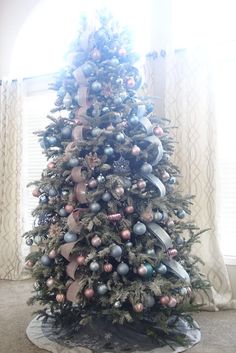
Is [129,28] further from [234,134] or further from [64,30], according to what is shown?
[64,30]

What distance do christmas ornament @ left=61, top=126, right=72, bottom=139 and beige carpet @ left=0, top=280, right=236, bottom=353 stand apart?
125 cm

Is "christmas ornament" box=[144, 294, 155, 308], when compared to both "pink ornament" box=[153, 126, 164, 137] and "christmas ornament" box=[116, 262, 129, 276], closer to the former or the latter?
"christmas ornament" box=[116, 262, 129, 276]

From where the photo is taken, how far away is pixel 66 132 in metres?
2.27

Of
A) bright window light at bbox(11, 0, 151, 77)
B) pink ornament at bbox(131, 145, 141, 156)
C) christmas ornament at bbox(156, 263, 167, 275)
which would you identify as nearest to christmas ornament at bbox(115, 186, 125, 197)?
pink ornament at bbox(131, 145, 141, 156)

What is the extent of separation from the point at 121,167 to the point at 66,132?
1.36 feet

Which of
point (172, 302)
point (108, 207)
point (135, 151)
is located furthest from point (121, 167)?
point (172, 302)

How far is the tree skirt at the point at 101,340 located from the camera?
6.70 feet

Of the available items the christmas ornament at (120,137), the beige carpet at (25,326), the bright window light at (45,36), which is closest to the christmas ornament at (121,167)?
the christmas ornament at (120,137)

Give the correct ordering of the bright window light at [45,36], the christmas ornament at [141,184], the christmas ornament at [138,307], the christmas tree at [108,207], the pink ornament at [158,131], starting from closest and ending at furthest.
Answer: the christmas ornament at [138,307], the christmas tree at [108,207], the christmas ornament at [141,184], the pink ornament at [158,131], the bright window light at [45,36]

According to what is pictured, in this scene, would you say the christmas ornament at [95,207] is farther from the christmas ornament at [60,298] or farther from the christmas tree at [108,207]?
the christmas ornament at [60,298]

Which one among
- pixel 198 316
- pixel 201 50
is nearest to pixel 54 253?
pixel 198 316

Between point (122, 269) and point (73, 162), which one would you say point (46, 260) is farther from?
point (73, 162)

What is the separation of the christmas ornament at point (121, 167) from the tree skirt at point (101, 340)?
2.99 ft

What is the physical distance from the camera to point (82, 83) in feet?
7.45
